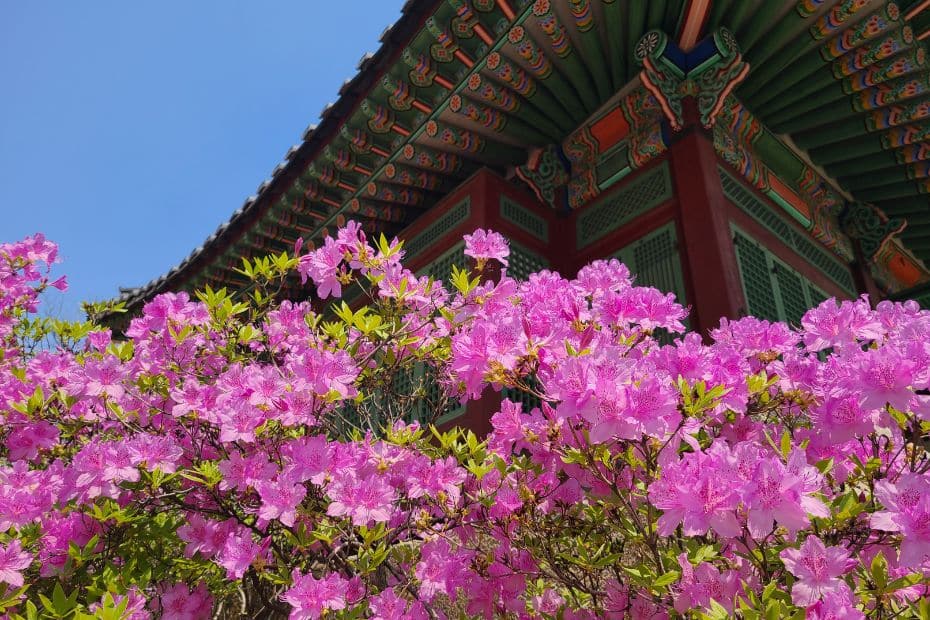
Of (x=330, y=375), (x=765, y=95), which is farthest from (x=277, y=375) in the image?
(x=765, y=95)

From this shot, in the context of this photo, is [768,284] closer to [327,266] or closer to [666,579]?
[327,266]

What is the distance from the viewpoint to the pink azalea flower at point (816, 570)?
99 centimetres

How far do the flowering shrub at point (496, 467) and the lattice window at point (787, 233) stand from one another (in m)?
2.96

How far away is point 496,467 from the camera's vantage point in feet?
5.35

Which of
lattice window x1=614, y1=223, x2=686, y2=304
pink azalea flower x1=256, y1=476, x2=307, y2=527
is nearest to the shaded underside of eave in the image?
lattice window x1=614, y1=223, x2=686, y2=304

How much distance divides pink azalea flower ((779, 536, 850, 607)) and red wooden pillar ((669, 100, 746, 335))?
2.59 metres

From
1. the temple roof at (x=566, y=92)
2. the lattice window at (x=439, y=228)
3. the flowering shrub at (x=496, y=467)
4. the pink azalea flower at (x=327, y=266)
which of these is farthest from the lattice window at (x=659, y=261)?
the pink azalea flower at (x=327, y=266)

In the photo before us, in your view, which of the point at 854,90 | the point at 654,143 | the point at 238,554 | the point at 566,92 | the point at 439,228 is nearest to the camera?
the point at 238,554

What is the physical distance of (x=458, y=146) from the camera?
4.72m

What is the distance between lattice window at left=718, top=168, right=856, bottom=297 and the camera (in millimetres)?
4367

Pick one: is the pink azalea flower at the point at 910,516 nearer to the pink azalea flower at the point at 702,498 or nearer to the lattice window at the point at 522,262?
the pink azalea flower at the point at 702,498

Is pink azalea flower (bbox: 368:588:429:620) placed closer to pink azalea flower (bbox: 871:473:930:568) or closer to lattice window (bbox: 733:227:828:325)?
pink azalea flower (bbox: 871:473:930:568)

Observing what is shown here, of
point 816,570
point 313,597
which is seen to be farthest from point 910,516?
point 313,597

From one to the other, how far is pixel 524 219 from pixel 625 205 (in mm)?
812
